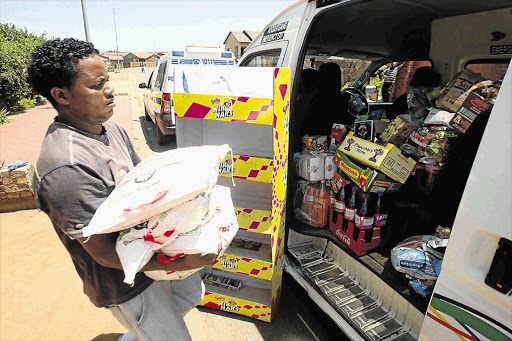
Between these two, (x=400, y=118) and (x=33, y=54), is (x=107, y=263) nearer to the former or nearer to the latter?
(x=33, y=54)

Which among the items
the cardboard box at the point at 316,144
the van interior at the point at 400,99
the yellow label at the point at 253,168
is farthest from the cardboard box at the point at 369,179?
the yellow label at the point at 253,168

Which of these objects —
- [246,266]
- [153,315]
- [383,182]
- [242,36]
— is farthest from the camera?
[242,36]

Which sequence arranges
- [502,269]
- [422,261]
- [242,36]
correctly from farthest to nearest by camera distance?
1. [242,36]
2. [422,261]
3. [502,269]

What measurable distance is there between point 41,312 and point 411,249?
307 centimetres

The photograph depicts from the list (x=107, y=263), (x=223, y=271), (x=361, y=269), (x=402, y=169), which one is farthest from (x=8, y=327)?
(x=402, y=169)

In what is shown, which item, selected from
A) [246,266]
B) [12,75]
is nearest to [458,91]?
[246,266]

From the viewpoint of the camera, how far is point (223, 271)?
273 cm

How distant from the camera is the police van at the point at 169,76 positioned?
22.7ft

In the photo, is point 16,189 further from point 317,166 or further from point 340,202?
point 340,202

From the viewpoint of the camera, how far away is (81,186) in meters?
1.17

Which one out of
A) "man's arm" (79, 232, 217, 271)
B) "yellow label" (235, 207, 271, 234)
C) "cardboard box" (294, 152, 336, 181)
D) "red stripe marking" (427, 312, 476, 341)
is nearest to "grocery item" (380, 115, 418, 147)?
"cardboard box" (294, 152, 336, 181)

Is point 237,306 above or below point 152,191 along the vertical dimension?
below

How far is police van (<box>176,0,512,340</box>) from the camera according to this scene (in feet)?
3.61

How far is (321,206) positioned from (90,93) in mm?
2058
